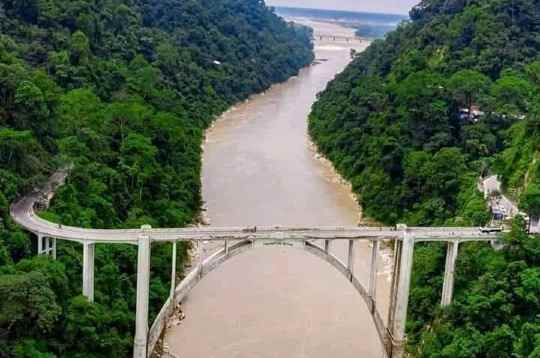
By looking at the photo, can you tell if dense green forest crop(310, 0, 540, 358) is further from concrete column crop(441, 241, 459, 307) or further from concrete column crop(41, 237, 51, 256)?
concrete column crop(41, 237, 51, 256)

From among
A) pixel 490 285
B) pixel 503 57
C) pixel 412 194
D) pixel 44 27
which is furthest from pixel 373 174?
pixel 44 27

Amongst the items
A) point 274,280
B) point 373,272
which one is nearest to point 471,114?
point 274,280

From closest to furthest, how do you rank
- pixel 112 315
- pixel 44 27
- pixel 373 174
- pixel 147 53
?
pixel 112 315
pixel 373 174
pixel 44 27
pixel 147 53

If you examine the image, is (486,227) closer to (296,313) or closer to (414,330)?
(414,330)

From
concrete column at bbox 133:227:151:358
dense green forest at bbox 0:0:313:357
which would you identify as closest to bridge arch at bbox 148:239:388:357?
concrete column at bbox 133:227:151:358

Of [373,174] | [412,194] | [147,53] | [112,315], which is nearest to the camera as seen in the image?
[112,315]

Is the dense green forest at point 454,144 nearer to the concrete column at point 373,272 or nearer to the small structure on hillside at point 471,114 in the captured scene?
the small structure on hillside at point 471,114
